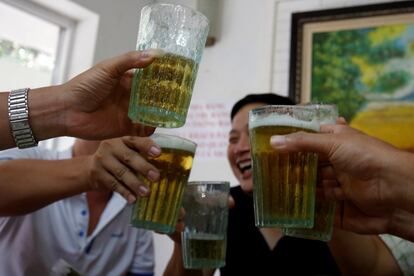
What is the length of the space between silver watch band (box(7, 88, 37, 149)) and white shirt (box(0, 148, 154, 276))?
420 mm

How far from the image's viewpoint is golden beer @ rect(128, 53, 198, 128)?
0.69 m

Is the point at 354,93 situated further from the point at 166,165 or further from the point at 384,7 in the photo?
the point at 166,165

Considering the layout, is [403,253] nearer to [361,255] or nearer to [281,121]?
[361,255]

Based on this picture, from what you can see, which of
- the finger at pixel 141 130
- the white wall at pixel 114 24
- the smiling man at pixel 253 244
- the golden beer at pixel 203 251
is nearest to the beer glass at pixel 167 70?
the finger at pixel 141 130

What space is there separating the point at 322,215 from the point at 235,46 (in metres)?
1.47

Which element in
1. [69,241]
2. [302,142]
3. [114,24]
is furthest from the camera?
[114,24]

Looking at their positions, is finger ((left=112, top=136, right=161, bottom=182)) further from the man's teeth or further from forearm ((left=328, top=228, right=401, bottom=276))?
the man's teeth

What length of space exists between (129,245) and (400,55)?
1.33m

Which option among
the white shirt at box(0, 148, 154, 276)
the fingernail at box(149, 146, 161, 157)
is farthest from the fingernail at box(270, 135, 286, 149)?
the white shirt at box(0, 148, 154, 276)

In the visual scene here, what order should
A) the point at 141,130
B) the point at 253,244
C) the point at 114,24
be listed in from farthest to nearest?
the point at 114,24, the point at 253,244, the point at 141,130

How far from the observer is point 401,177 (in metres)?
0.73

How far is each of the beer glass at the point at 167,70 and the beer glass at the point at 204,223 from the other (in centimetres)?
28

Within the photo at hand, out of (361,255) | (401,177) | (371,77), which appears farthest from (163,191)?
(371,77)

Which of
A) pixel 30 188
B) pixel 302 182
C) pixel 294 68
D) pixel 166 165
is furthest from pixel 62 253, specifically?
pixel 294 68
